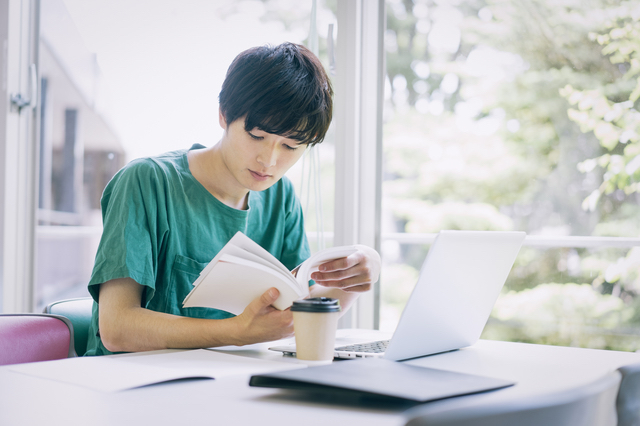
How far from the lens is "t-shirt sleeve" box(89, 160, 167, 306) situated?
1.03 m

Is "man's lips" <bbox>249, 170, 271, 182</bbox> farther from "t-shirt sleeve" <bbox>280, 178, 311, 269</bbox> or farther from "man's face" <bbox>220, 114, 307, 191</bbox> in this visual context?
"t-shirt sleeve" <bbox>280, 178, 311, 269</bbox>

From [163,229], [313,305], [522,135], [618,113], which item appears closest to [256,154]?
[163,229]

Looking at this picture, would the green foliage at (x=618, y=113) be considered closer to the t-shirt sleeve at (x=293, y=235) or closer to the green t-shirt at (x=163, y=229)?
the t-shirt sleeve at (x=293, y=235)

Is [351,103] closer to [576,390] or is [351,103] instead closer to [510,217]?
[510,217]

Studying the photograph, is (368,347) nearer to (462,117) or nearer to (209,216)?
(209,216)

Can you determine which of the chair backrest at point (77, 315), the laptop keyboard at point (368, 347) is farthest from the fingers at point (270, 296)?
the chair backrest at point (77, 315)

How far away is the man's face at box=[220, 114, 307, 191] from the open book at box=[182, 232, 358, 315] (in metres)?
0.35

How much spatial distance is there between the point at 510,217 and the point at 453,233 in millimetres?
2163

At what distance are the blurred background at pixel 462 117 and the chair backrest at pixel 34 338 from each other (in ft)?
3.72

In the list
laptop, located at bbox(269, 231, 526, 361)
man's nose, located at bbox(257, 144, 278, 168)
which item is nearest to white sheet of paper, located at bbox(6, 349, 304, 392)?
laptop, located at bbox(269, 231, 526, 361)

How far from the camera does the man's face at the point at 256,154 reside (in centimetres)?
125

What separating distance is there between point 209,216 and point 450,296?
0.67m

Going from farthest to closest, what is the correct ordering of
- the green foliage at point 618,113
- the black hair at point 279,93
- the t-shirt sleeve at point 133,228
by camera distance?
the green foliage at point 618,113, the black hair at point 279,93, the t-shirt sleeve at point 133,228

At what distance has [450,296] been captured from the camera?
850mm
